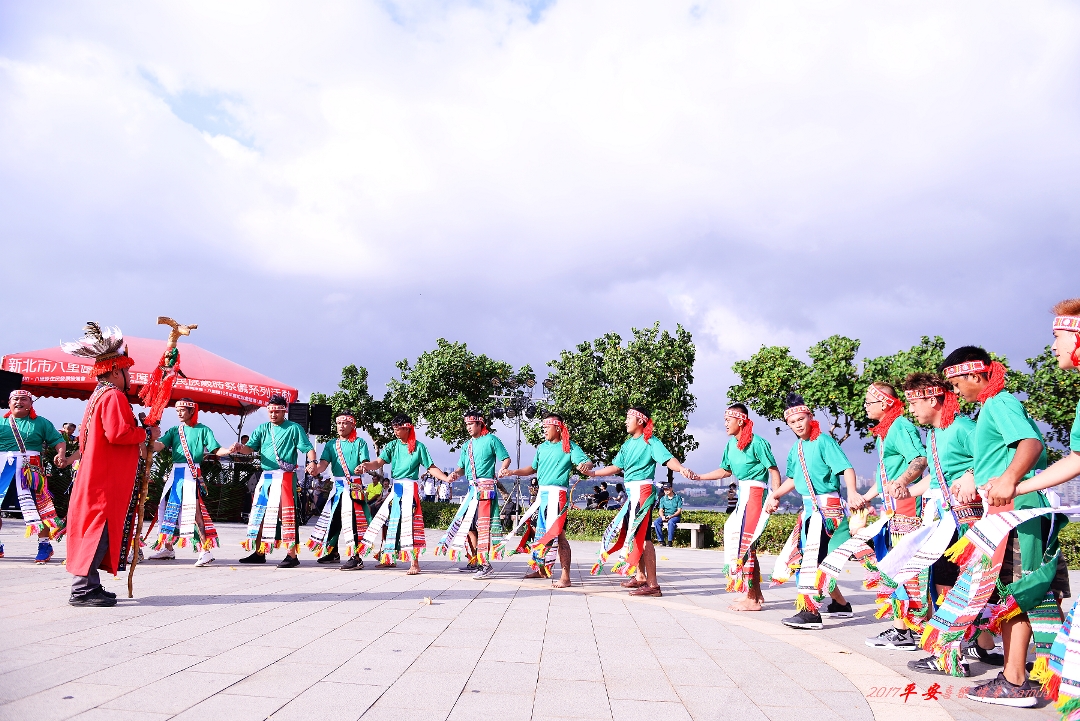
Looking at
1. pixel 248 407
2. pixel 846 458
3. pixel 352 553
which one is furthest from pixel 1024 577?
pixel 248 407

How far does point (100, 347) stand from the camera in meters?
5.66

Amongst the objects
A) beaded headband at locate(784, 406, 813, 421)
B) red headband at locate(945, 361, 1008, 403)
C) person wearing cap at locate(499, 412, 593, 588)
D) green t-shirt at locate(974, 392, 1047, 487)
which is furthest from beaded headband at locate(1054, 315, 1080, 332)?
person wearing cap at locate(499, 412, 593, 588)

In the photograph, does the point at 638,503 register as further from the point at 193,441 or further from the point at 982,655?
the point at 193,441

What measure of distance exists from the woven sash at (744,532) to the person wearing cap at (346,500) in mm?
4438

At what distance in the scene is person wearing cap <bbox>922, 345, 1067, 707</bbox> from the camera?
3.41 metres

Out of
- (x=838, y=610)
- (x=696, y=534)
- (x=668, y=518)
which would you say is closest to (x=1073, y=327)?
(x=838, y=610)

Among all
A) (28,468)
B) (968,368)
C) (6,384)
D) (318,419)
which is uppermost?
(318,419)

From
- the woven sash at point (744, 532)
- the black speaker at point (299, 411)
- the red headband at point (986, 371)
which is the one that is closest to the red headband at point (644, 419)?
the woven sash at point (744, 532)

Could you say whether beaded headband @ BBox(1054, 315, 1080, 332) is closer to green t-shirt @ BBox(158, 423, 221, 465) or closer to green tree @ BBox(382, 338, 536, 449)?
green t-shirt @ BBox(158, 423, 221, 465)

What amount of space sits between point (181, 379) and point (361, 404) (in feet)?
26.2

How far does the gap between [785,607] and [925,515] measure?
8.37ft

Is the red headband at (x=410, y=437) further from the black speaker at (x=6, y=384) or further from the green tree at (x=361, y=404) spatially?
the green tree at (x=361, y=404)

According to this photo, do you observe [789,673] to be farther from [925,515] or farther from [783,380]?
[783,380]

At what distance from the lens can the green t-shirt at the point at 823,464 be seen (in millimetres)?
5887
